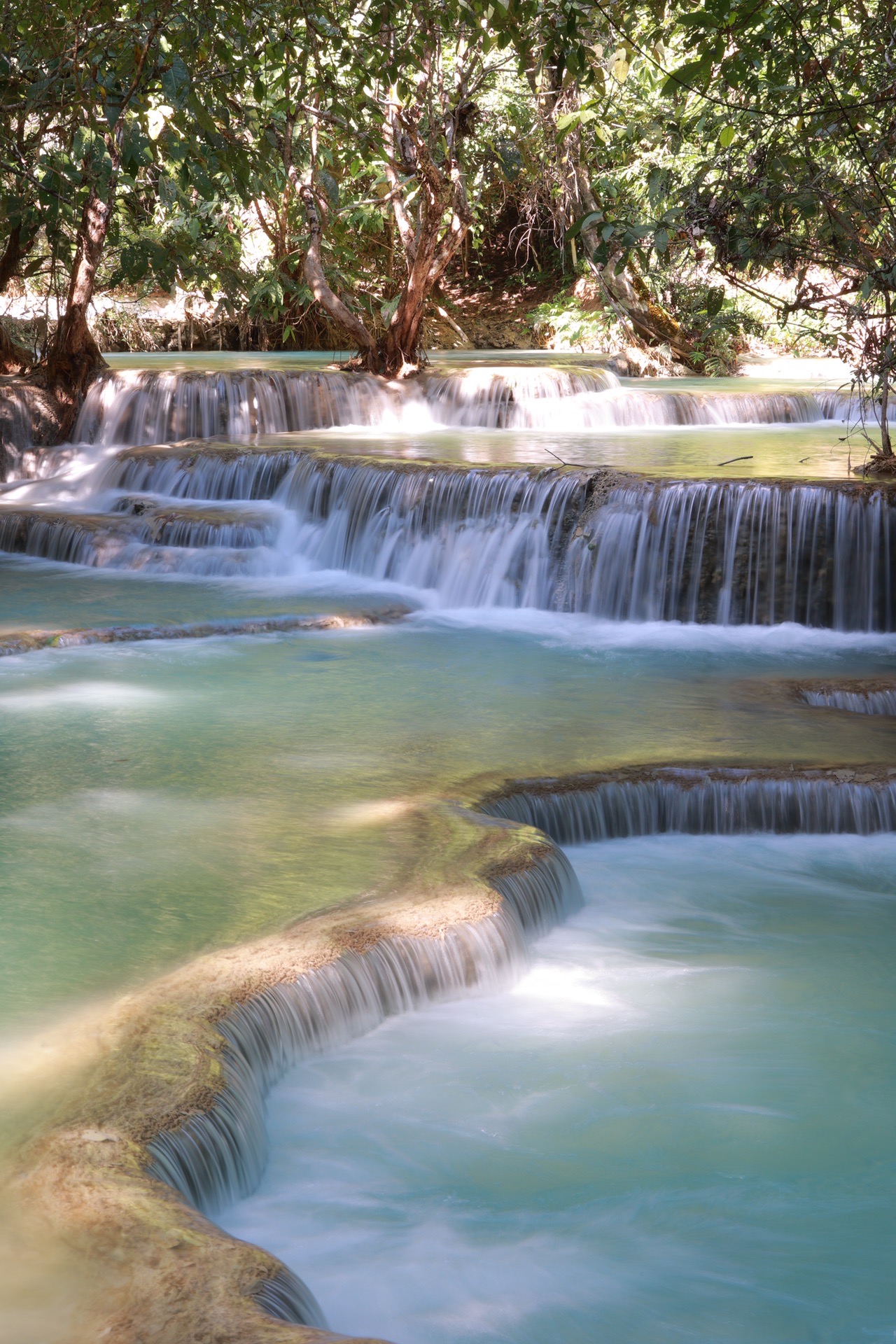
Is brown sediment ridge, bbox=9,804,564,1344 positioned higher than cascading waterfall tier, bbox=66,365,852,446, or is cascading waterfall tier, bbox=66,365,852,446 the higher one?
cascading waterfall tier, bbox=66,365,852,446

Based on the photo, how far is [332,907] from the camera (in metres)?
4.19

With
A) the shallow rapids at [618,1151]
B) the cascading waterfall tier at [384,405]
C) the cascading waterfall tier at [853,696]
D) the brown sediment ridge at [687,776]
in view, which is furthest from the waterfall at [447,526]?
the shallow rapids at [618,1151]

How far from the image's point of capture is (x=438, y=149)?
1435cm

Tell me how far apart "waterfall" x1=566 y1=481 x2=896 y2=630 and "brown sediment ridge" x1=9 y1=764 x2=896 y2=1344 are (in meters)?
3.87

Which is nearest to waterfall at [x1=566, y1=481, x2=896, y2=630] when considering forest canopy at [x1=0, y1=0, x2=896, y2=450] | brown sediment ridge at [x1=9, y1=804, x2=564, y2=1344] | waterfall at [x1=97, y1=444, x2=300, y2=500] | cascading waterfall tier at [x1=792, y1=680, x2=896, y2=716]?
forest canopy at [x1=0, y1=0, x2=896, y2=450]

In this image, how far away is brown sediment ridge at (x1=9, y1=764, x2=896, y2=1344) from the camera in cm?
234

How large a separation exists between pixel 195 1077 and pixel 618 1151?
1094 millimetres

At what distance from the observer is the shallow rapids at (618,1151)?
2.89 m

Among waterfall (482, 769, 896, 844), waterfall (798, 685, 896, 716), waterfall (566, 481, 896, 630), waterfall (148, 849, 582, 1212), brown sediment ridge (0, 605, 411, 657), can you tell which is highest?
waterfall (566, 481, 896, 630)

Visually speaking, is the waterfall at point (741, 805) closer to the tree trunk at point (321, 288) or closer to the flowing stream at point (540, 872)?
the flowing stream at point (540, 872)

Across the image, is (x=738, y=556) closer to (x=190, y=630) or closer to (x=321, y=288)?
(x=190, y=630)

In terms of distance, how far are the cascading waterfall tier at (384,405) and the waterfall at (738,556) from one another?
5.49 m

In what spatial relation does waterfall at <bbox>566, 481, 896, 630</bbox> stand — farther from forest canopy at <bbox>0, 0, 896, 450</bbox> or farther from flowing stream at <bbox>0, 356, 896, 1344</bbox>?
forest canopy at <bbox>0, 0, 896, 450</bbox>

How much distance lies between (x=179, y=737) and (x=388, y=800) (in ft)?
4.53
